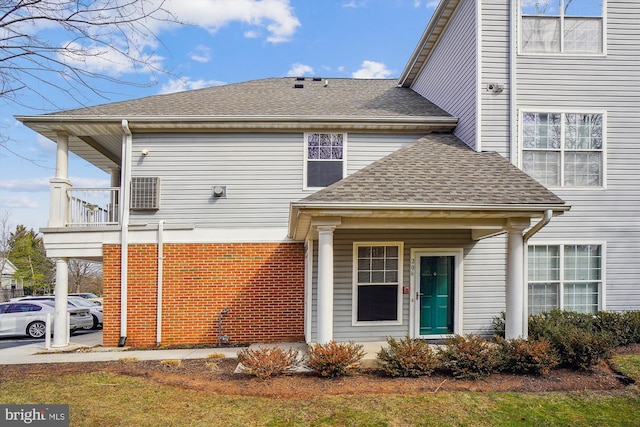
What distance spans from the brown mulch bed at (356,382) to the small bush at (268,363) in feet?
0.35

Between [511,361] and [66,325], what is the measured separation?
9214mm

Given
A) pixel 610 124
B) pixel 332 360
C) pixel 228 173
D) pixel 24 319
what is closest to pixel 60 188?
pixel 228 173

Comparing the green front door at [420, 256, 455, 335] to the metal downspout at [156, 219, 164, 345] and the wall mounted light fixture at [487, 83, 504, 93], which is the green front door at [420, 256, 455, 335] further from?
the metal downspout at [156, 219, 164, 345]

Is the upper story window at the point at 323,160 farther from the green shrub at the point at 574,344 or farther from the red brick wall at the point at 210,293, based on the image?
the green shrub at the point at 574,344

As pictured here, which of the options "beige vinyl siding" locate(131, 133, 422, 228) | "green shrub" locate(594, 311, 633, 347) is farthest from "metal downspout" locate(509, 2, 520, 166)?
"green shrub" locate(594, 311, 633, 347)

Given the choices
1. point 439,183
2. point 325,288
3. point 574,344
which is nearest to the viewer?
point 574,344

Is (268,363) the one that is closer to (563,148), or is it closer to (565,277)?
(565,277)

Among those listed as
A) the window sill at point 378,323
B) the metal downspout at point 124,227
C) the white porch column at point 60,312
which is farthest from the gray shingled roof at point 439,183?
the white porch column at point 60,312

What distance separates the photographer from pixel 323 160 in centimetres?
Answer: 988

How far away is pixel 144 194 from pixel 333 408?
6.62 metres

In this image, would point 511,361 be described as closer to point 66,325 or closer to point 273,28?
point 273,28

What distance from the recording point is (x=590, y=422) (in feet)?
16.7

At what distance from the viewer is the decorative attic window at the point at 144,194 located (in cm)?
955

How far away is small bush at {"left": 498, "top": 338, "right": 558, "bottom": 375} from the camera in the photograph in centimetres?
650
